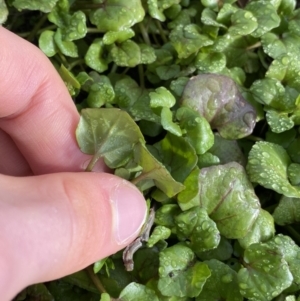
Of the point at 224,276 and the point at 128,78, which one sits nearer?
the point at 224,276

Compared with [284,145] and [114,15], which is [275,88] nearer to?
[284,145]

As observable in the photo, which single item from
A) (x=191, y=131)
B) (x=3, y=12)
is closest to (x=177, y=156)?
(x=191, y=131)

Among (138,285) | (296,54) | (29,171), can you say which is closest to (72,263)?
(138,285)

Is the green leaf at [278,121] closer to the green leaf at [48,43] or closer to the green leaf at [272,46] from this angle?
the green leaf at [272,46]

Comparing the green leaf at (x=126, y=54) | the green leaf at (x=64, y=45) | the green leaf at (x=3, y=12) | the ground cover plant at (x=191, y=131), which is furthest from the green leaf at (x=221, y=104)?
the green leaf at (x=3, y=12)

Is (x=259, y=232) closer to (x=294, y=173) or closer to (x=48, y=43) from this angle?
(x=294, y=173)
